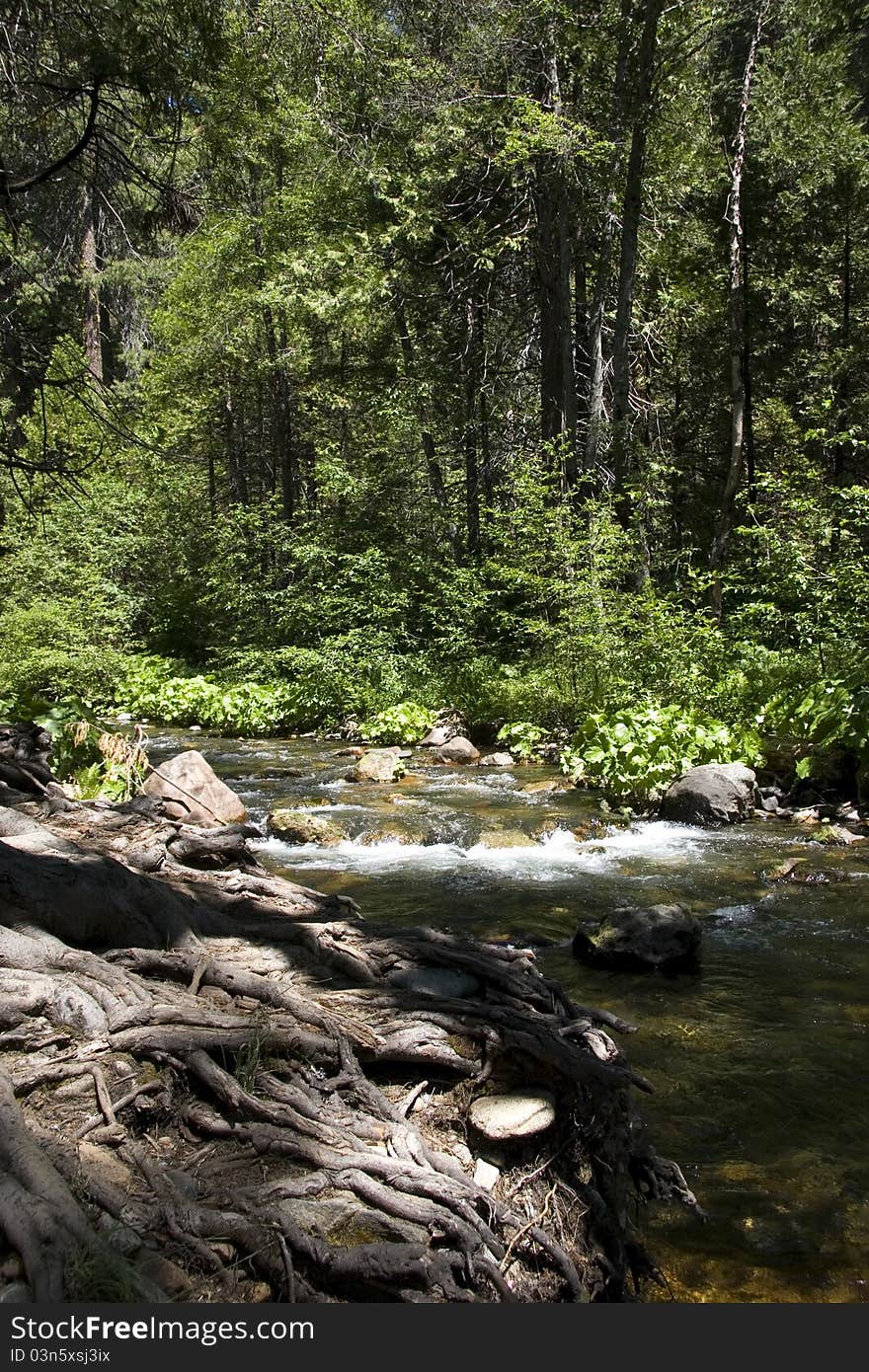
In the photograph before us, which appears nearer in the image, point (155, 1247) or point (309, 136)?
point (155, 1247)

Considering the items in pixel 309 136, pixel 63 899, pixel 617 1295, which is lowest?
pixel 617 1295

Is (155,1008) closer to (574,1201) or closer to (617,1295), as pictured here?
(574,1201)

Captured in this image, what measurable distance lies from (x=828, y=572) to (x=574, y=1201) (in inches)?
407

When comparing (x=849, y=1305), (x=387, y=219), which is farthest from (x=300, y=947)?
(x=387, y=219)

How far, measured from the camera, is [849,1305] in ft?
9.87

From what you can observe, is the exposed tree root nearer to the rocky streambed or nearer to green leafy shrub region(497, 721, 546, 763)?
the rocky streambed

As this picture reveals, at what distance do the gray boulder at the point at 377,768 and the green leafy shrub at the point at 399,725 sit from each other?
2410 millimetres

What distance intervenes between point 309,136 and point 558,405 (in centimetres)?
794

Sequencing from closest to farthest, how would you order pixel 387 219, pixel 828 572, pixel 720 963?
pixel 720 963 < pixel 828 572 < pixel 387 219

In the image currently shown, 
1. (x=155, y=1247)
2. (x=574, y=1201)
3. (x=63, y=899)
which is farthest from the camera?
(x=63, y=899)

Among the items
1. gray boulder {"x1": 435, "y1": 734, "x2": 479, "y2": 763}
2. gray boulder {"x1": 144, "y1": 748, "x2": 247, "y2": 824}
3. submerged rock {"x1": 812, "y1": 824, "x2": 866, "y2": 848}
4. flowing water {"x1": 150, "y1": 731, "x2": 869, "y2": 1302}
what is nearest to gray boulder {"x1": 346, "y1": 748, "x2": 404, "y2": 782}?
flowing water {"x1": 150, "y1": 731, "x2": 869, "y2": 1302}

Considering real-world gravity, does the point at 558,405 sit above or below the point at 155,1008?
above

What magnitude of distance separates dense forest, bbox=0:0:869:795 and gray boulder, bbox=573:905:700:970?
15.3 feet

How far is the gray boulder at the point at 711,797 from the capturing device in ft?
33.4
